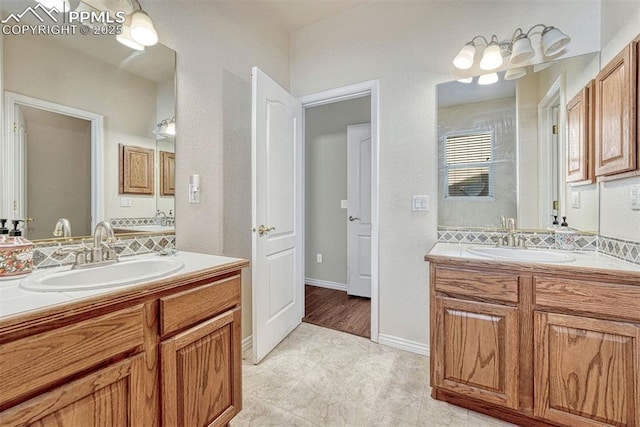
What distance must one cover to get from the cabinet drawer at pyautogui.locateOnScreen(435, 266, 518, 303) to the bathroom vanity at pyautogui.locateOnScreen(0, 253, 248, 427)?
1074 millimetres

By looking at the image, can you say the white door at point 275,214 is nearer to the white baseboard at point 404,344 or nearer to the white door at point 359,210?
the white baseboard at point 404,344

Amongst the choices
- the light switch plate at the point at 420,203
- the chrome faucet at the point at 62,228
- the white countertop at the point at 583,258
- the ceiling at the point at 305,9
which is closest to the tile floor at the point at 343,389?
the white countertop at the point at 583,258

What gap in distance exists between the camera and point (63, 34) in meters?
1.31

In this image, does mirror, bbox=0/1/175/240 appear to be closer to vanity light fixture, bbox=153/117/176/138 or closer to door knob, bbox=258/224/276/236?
vanity light fixture, bbox=153/117/176/138

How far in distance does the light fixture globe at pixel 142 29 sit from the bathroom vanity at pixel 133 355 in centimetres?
119

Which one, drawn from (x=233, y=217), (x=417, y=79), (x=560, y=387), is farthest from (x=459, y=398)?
(x=417, y=79)

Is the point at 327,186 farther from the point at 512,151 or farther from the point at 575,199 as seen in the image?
the point at 575,199

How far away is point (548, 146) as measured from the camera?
1.87 m

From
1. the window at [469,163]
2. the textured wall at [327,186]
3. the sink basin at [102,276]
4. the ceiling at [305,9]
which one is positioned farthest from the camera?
the textured wall at [327,186]

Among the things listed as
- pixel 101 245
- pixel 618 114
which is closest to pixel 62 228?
pixel 101 245

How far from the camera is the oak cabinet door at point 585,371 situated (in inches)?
47.7

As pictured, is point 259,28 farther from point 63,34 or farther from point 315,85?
point 63,34

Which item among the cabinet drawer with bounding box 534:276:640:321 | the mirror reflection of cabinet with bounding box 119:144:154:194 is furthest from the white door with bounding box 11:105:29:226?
the cabinet drawer with bounding box 534:276:640:321

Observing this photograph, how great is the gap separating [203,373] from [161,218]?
90cm
